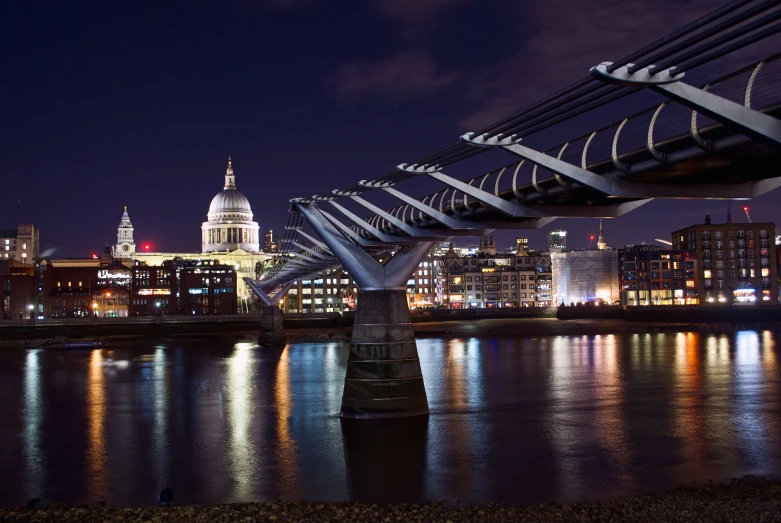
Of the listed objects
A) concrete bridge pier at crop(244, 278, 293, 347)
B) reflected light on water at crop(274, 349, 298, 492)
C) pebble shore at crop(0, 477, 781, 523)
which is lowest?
reflected light on water at crop(274, 349, 298, 492)

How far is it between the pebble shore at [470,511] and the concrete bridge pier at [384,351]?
34.5ft

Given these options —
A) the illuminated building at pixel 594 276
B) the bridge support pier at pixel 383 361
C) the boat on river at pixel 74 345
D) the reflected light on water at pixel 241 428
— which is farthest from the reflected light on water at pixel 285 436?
the illuminated building at pixel 594 276

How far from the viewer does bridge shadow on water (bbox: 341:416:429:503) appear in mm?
21375

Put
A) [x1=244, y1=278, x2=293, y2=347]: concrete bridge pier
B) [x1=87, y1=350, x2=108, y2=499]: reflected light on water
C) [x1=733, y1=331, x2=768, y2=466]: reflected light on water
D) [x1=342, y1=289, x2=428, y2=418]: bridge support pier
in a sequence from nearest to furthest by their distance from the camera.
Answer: [x1=87, y1=350, x2=108, y2=499]: reflected light on water → [x1=733, y1=331, x2=768, y2=466]: reflected light on water → [x1=342, y1=289, x2=428, y2=418]: bridge support pier → [x1=244, y1=278, x2=293, y2=347]: concrete bridge pier

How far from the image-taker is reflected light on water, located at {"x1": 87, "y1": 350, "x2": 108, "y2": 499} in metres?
23.2

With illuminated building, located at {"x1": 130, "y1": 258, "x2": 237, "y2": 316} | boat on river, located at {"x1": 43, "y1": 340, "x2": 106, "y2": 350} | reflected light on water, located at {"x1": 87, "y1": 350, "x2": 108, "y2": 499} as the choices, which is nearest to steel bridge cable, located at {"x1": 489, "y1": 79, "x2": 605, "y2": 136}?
reflected light on water, located at {"x1": 87, "y1": 350, "x2": 108, "y2": 499}

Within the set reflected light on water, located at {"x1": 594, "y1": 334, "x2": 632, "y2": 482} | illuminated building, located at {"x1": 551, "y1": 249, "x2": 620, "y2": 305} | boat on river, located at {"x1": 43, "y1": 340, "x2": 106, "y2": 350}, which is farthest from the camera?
illuminated building, located at {"x1": 551, "y1": 249, "x2": 620, "y2": 305}

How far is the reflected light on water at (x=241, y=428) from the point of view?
23.0 metres

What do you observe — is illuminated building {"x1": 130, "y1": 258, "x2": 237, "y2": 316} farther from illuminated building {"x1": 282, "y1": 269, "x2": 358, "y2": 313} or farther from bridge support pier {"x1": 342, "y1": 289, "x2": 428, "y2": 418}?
bridge support pier {"x1": 342, "y1": 289, "x2": 428, "y2": 418}

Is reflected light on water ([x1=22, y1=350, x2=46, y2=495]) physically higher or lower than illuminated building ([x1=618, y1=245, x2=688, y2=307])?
lower

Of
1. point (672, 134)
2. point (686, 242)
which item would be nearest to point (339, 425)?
point (672, 134)

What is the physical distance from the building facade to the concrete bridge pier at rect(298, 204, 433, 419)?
408ft

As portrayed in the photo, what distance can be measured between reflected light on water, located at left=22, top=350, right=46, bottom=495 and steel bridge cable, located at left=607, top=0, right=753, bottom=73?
19.2 metres

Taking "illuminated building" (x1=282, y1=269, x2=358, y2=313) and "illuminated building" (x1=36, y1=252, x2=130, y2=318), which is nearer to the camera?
"illuminated building" (x1=36, y1=252, x2=130, y2=318)
